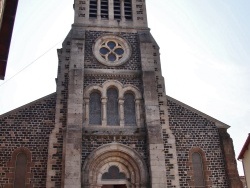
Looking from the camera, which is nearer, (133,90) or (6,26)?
(6,26)

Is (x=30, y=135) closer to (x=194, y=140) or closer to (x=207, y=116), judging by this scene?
(x=194, y=140)

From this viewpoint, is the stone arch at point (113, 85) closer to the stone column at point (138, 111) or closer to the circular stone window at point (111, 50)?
the stone column at point (138, 111)

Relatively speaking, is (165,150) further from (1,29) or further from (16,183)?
(1,29)

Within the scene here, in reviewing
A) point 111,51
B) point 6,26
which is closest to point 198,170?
point 111,51

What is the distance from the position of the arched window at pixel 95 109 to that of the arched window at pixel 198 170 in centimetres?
514

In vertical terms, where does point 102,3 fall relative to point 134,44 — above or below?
above

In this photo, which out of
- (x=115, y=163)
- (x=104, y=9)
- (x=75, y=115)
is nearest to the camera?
(x=115, y=163)

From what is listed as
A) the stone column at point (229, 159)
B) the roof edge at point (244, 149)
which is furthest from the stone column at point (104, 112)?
A: the roof edge at point (244, 149)

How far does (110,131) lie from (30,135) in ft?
12.8

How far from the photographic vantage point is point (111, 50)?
1964cm

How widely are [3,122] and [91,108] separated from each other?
14.3 feet

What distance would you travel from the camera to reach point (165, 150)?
1711cm

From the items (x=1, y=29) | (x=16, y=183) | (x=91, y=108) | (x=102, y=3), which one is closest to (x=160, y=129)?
(x=91, y=108)

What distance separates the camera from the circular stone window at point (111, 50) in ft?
63.1
